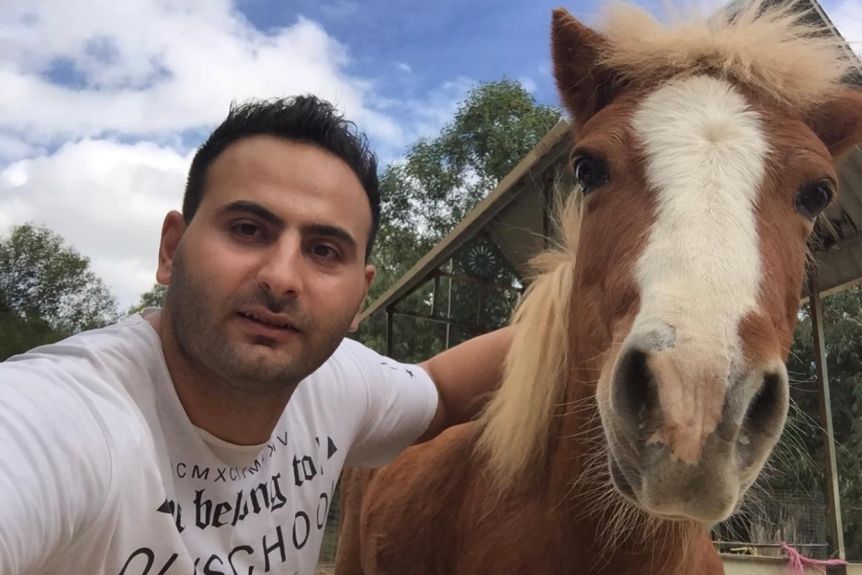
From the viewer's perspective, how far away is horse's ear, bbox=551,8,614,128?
214 cm

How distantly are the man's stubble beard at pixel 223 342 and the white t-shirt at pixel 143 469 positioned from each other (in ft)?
0.35

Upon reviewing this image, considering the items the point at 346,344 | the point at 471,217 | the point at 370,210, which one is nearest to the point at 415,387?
the point at 346,344

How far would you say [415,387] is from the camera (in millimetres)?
2260

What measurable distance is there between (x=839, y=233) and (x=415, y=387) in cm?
339

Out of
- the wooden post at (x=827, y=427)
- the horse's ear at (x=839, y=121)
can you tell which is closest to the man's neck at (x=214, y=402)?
the horse's ear at (x=839, y=121)

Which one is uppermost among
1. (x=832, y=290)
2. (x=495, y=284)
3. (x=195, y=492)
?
(x=495, y=284)

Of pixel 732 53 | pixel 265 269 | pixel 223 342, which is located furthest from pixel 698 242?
pixel 223 342

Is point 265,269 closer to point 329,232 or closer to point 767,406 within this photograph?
point 329,232

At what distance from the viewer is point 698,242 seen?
1.42m

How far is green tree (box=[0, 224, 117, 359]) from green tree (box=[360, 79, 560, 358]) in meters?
18.3

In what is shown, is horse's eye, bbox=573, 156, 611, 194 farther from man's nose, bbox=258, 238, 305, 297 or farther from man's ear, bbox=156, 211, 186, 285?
man's ear, bbox=156, 211, 186, 285

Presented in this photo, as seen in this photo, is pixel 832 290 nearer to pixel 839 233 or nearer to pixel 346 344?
pixel 839 233

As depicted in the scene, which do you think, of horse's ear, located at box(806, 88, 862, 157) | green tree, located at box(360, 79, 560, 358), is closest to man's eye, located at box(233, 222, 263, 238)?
horse's ear, located at box(806, 88, 862, 157)

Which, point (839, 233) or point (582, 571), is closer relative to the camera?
point (582, 571)
